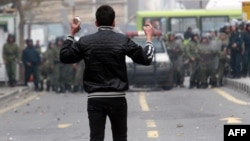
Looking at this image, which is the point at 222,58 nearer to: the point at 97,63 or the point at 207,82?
the point at 207,82

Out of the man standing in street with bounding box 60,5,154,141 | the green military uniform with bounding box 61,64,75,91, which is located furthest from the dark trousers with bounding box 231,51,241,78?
the man standing in street with bounding box 60,5,154,141

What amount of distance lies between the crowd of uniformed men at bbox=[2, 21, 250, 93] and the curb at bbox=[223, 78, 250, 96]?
1.00 ft

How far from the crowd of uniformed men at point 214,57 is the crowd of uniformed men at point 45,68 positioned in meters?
3.47

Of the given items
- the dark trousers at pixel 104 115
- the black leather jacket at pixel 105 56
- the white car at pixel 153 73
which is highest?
the black leather jacket at pixel 105 56

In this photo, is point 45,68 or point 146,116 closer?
point 146,116

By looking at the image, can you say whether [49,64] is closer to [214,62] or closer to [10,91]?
[10,91]

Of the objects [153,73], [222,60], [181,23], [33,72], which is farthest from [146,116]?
[181,23]

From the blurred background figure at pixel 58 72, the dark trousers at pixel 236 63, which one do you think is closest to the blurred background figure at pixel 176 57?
the dark trousers at pixel 236 63

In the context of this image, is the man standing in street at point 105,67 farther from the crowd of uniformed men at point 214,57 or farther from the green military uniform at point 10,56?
the green military uniform at point 10,56

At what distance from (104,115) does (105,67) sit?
46 centimetres

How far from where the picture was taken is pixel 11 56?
3131 cm

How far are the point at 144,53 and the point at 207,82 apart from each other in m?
21.1

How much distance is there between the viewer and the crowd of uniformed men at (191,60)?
29.9 meters

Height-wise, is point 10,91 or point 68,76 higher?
point 68,76
